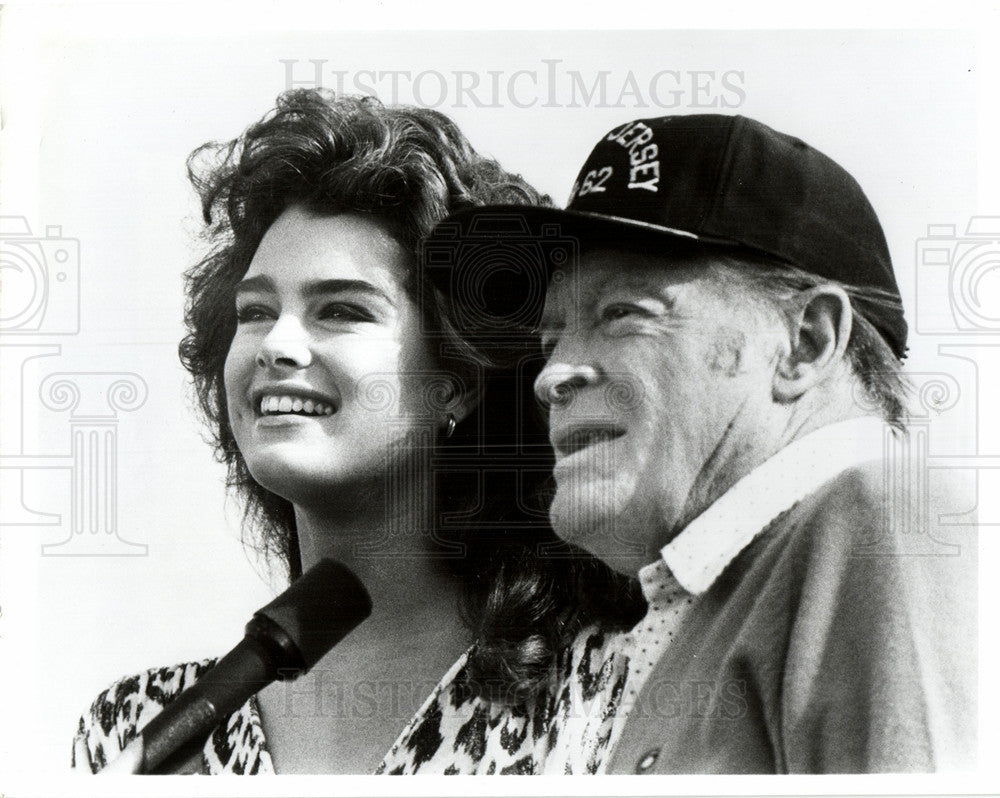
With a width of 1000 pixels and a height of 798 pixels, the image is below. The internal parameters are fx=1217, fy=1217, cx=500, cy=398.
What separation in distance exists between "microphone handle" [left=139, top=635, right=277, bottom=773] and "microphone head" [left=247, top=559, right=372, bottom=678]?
12 centimetres

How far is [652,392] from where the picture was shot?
2.87 m

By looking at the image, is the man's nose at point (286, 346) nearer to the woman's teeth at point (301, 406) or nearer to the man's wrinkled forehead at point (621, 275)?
the woman's teeth at point (301, 406)

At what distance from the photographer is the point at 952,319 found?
3.13 metres

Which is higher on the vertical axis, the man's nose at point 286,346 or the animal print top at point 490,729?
the man's nose at point 286,346

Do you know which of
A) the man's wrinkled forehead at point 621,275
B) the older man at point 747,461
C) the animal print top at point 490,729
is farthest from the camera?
the animal print top at point 490,729

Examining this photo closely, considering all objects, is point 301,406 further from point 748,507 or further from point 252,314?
point 748,507

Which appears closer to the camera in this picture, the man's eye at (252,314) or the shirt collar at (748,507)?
the shirt collar at (748,507)

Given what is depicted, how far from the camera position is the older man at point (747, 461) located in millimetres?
2746

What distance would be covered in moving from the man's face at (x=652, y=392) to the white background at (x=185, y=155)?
40cm

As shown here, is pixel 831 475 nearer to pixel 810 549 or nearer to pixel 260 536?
pixel 810 549

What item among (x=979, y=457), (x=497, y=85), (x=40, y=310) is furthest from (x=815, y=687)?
(x=40, y=310)

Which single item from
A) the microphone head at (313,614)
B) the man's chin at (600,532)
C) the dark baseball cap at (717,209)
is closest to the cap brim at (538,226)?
the dark baseball cap at (717,209)

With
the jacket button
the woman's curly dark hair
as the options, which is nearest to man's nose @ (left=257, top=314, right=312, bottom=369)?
the woman's curly dark hair

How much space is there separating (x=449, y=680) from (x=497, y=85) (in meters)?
1.53
